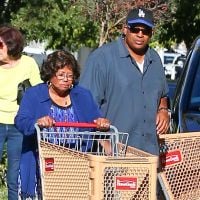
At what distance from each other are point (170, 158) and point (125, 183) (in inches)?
28.1

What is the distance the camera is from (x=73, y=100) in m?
5.97

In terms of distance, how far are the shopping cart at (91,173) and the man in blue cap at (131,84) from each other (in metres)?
0.76

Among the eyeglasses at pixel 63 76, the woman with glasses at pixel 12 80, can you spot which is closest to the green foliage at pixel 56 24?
the woman with glasses at pixel 12 80

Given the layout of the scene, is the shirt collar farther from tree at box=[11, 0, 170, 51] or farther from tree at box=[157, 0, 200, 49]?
tree at box=[157, 0, 200, 49]

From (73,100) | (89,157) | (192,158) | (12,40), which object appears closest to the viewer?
(89,157)

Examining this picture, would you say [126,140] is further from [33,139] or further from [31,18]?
[31,18]

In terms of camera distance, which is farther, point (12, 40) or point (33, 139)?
point (12, 40)

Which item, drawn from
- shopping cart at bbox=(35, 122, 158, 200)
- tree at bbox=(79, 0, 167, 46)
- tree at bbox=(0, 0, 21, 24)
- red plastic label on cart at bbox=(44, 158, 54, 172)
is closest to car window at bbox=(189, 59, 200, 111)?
shopping cart at bbox=(35, 122, 158, 200)

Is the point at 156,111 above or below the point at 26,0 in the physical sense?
below

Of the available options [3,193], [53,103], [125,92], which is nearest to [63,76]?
[53,103]

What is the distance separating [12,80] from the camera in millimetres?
7301

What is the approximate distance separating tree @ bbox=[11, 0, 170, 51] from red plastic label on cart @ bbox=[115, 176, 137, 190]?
35.6ft

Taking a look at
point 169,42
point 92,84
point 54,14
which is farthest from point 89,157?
point 169,42

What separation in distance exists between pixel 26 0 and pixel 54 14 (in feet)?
7.93
